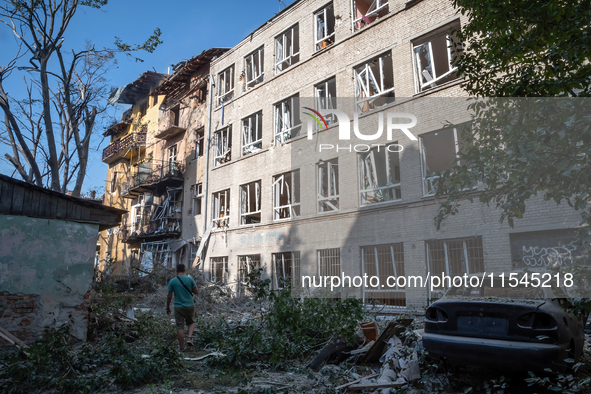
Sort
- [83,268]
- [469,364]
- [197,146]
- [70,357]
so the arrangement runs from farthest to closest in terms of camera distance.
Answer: [197,146] < [83,268] < [70,357] < [469,364]

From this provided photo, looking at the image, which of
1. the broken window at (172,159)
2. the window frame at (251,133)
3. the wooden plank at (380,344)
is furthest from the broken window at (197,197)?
the wooden plank at (380,344)

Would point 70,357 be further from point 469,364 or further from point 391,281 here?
point 391,281

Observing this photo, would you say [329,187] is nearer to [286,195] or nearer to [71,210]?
[286,195]

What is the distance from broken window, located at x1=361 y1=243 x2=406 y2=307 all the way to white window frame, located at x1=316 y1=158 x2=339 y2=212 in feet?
7.92

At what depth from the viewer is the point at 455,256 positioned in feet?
39.0

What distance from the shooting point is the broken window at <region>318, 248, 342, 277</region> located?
15.0 m

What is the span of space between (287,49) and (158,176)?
1158cm

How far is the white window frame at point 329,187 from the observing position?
51.5 ft

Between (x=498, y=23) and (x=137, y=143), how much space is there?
1113 inches

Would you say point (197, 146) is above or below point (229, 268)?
above

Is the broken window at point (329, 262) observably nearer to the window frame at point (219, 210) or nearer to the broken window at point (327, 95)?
the broken window at point (327, 95)

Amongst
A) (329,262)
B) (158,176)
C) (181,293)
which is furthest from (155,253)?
(181,293)

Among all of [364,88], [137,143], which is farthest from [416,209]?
[137,143]

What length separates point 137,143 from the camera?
2953 cm
